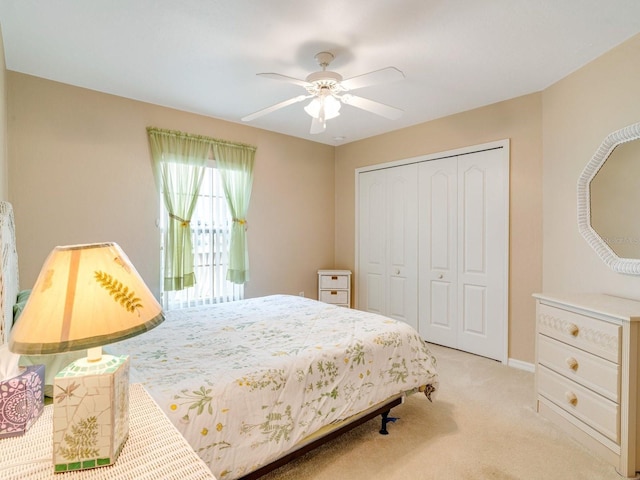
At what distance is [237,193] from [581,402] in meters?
3.51

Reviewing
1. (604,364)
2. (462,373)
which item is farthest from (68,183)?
(604,364)

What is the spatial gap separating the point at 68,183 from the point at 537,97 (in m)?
4.24

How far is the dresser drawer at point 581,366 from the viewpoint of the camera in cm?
186

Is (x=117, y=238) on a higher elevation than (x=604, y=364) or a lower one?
higher

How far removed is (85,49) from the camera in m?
2.34

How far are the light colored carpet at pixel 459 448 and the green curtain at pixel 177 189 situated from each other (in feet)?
7.29

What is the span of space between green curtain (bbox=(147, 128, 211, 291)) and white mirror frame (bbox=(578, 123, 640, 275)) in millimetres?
3467

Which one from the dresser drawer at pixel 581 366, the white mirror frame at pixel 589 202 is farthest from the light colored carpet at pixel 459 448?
the white mirror frame at pixel 589 202

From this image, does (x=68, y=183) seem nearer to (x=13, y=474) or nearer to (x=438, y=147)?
(x=13, y=474)

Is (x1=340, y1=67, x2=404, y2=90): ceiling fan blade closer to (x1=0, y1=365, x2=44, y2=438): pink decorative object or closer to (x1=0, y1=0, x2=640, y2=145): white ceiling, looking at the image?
(x1=0, y1=0, x2=640, y2=145): white ceiling

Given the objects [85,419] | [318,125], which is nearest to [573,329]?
[318,125]

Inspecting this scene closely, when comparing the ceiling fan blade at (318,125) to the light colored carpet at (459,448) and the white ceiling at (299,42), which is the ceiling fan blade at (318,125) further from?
the light colored carpet at (459,448)

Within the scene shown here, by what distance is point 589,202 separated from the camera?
2555mm

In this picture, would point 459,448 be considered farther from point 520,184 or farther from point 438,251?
point 520,184
